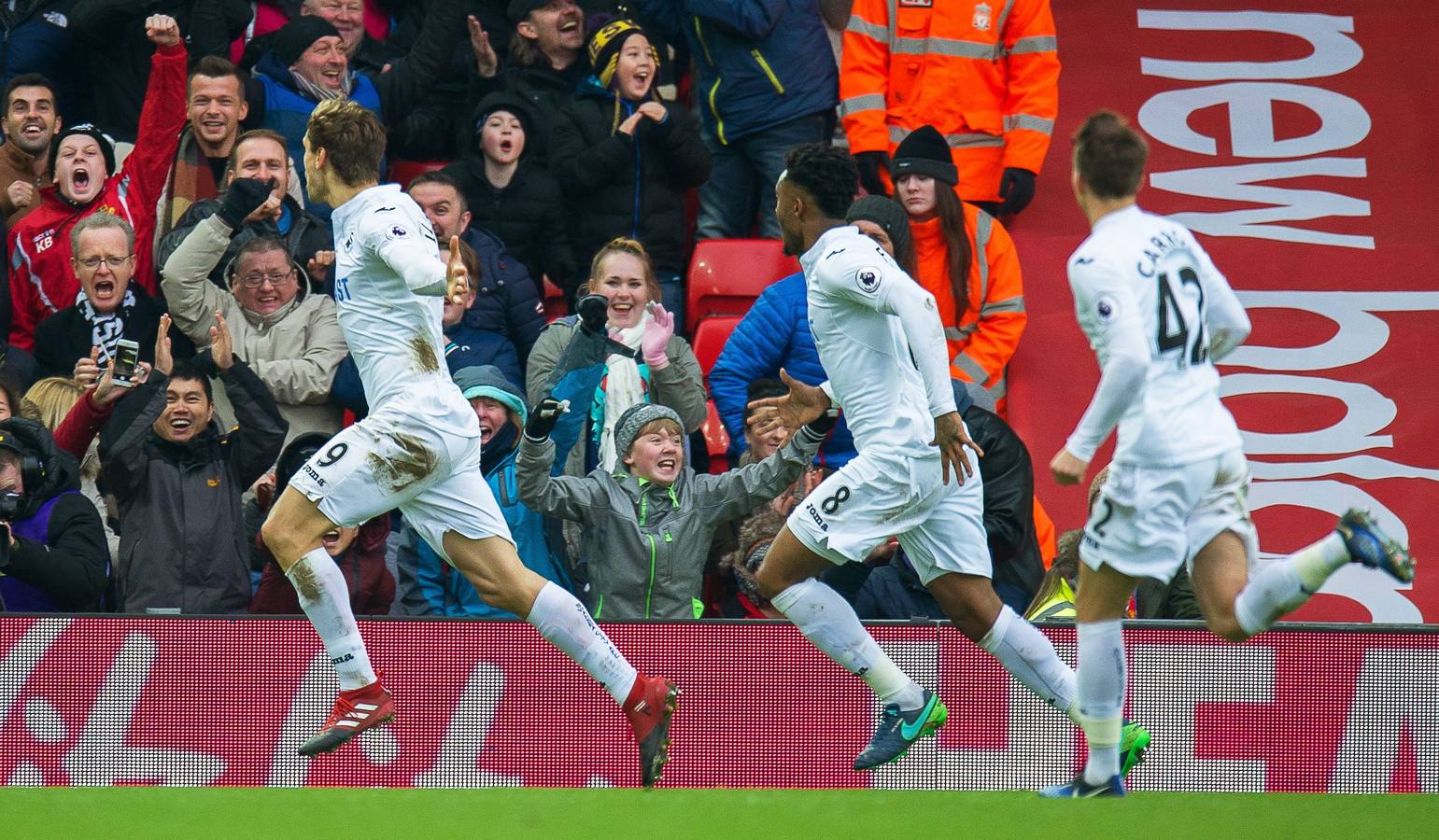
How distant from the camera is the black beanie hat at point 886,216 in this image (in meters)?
8.23

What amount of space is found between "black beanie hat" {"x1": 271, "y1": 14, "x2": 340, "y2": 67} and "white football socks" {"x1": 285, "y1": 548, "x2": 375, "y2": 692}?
13.9ft

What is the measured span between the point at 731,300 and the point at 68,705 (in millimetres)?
4147

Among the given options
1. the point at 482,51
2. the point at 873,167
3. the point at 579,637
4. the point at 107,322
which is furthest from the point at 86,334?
the point at 873,167

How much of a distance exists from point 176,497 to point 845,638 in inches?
119

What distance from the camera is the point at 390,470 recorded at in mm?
6609

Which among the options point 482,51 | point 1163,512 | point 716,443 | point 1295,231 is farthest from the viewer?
point 1295,231

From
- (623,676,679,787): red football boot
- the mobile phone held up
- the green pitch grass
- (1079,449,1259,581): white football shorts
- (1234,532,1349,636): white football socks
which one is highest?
the mobile phone held up

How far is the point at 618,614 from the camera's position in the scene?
8.05 metres

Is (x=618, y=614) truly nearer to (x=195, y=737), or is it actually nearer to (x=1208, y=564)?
(x=195, y=737)

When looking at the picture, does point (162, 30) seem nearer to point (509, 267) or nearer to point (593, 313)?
point (509, 267)

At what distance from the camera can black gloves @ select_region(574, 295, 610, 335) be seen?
8188mm

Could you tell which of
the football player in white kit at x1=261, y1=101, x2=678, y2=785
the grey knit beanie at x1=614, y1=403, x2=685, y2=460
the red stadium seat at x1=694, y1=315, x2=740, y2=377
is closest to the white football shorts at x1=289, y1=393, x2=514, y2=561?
the football player in white kit at x1=261, y1=101, x2=678, y2=785

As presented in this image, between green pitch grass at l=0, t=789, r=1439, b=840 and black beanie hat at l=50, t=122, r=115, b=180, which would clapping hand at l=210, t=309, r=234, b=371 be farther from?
green pitch grass at l=0, t=789, r=1439, b=840

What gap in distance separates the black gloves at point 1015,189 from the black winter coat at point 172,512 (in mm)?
4427
